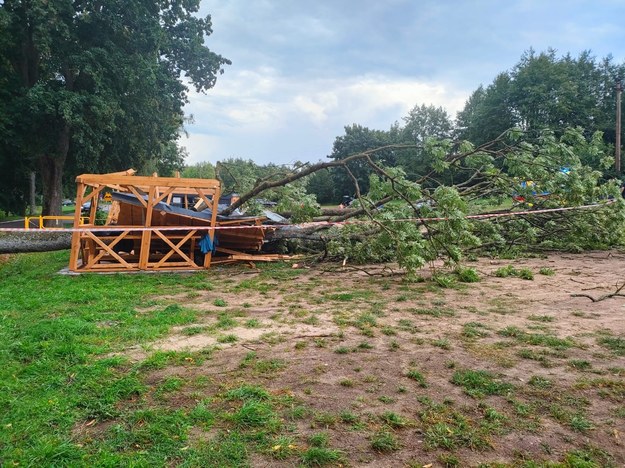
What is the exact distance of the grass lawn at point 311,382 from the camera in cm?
242

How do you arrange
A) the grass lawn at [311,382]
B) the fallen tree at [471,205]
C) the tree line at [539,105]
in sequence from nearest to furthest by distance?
the grass lawn at [311,382] → the fallen tree at [471,205] → the tree line at [539,105]

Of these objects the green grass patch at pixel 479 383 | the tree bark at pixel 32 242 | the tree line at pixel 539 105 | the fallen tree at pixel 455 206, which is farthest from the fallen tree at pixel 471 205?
the tree line at pixel 539 105

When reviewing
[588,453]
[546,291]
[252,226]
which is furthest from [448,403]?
[252,226]

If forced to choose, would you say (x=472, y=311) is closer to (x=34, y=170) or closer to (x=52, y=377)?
(x=52, y=377)

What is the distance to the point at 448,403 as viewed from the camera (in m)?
2.92

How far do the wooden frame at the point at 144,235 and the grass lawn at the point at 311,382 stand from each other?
8.33 ft

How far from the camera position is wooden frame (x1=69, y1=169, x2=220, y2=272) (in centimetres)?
834

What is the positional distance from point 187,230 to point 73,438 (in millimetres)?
6688

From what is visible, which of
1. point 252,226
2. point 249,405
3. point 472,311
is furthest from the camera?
point 252,226

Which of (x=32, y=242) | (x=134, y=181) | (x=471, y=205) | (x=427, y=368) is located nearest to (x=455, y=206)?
(x=471, y=205)

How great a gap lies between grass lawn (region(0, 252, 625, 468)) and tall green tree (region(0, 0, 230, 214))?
12.7 m

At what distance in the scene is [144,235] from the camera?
8516 mm

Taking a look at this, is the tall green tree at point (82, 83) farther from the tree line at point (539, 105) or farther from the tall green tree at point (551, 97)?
the tall green tree at point (551, 97)

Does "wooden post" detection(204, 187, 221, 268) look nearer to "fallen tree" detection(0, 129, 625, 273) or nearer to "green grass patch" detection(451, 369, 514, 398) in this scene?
"fallen tree" detection(0, 129, 625, 273)
